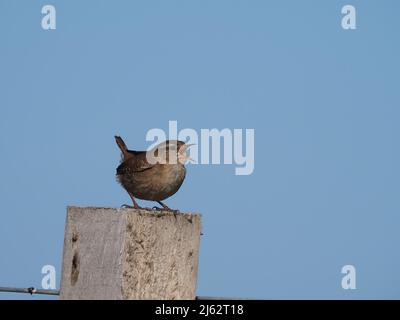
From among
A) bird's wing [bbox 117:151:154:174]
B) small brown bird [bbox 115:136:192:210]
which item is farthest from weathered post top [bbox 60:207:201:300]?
bird's wing [bbox 117:151:154:174]

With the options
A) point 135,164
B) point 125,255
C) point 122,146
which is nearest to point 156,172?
point 135,164

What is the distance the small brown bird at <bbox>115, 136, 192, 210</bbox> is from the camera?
6199 millimetres

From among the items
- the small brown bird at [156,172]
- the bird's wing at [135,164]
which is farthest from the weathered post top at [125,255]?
the bird's wing at [135,164]

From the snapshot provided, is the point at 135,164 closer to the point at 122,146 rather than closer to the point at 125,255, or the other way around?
the point at 122,146

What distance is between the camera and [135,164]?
6.46 meters

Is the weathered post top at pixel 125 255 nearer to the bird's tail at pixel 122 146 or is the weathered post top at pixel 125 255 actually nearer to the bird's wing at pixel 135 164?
the bird's wing at pixel 135 164

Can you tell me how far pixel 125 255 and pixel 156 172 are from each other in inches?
124

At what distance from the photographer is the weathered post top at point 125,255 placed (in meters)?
3.14

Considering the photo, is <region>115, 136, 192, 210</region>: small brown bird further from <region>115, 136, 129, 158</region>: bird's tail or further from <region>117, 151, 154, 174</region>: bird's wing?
<region>115, 136, 129, 158</region>: bird's tail
